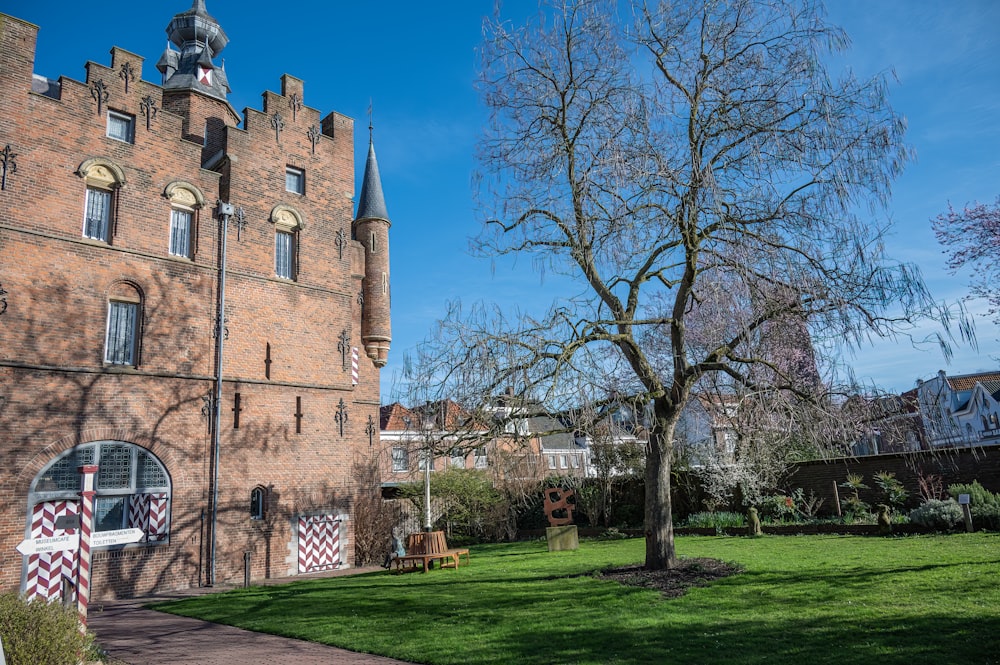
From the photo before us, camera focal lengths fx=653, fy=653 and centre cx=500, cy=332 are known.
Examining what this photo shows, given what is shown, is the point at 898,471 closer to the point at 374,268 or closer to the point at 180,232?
the point at 374,268

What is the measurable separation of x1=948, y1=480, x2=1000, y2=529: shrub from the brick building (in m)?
16.1

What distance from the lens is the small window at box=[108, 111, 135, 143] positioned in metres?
16.7

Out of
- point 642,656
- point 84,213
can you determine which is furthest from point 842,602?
point 84,213

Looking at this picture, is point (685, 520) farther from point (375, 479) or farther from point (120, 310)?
point (120, 310)


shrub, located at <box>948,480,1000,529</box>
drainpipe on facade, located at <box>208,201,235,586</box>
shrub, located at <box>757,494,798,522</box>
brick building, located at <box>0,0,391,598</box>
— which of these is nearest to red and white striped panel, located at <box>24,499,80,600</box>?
brick building, located at <box>0,0,391,598</box>

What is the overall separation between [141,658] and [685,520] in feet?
56.8

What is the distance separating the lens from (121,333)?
16.0 metres

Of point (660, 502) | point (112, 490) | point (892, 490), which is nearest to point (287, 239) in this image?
point (112, 490)

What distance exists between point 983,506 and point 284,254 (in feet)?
62.3

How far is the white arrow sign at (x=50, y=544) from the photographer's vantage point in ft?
25.9

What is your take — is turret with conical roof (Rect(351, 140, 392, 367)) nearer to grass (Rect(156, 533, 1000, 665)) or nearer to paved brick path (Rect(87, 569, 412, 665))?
grass (Rect(156, 533, 1000, 665))

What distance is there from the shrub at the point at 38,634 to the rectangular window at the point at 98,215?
1158 centimetres

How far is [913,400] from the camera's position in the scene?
28.2 ft

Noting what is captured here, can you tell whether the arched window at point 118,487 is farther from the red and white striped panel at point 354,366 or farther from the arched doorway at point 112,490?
the red and white striped panel at point 354,366
